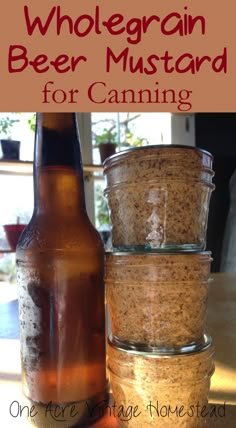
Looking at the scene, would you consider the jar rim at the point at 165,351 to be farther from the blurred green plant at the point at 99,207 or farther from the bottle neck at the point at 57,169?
the blurred green plant at the point at 99,207

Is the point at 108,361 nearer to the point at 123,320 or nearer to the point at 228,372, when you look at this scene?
the point at 123,320

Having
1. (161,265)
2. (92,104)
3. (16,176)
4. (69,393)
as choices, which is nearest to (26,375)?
(69,393)

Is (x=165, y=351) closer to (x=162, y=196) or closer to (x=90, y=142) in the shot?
(x=162, y=196)

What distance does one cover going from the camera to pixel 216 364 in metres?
0.43

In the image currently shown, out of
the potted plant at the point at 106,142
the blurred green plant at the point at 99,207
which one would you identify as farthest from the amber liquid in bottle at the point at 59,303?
the blurred green plant at the point at 99,207

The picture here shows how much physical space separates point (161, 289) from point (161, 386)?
7 centimetres

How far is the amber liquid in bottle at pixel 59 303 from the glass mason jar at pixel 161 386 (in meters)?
0.03

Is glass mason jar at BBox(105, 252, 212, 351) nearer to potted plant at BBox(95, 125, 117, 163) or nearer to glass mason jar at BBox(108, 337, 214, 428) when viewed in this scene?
glass mason jar at BBox(108, 337, 214, 428)

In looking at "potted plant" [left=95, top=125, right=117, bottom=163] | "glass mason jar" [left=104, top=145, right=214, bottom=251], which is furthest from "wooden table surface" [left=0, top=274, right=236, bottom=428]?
"potted plant" [left=95, top=125, right=117, bottom=163]

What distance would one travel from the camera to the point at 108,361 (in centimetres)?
31

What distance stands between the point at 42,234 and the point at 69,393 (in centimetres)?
12

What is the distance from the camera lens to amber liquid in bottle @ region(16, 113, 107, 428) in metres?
0.30

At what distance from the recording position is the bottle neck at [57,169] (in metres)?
0.33

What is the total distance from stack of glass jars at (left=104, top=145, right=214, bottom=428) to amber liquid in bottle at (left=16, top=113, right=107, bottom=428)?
32 mm
